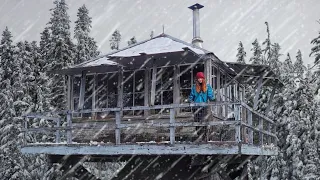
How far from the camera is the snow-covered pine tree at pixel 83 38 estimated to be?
40.8 meters

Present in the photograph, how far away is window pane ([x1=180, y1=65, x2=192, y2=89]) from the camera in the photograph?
1509cm

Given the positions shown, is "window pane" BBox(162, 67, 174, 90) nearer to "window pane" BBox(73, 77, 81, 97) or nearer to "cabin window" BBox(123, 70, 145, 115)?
"cabin window" BBox(123, 70, 145, 115)

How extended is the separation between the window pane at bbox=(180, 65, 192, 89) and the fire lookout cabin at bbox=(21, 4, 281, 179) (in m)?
0.03

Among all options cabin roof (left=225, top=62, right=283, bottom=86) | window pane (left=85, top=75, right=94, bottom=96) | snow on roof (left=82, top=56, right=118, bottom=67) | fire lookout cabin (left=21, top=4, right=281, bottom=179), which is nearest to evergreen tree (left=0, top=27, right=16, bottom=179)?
fire lookout cabin (left=21, top=4, right=281, bottom=179)

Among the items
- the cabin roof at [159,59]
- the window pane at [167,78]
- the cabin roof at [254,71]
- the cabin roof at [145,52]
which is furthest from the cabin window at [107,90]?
the cabin roof at [254,71]

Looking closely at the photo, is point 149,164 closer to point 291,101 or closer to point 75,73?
point 75,73

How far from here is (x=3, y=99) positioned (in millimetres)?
37750

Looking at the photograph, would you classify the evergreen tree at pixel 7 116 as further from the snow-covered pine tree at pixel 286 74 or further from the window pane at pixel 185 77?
the window pane at pixel 185 77

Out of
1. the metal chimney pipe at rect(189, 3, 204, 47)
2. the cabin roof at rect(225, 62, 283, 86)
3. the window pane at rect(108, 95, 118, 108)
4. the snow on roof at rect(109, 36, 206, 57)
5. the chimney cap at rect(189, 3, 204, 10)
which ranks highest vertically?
the chimney cap at rect(189, 3, 204, 10)

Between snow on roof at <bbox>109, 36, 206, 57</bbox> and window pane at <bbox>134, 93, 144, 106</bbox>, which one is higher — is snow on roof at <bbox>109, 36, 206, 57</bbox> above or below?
above

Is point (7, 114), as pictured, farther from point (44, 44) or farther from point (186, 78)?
point (186, 78)

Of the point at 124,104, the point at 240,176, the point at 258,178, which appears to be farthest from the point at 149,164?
the point at 258,178

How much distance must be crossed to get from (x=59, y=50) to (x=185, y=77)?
2474 cm

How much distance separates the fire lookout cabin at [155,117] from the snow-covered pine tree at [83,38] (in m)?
23.6
